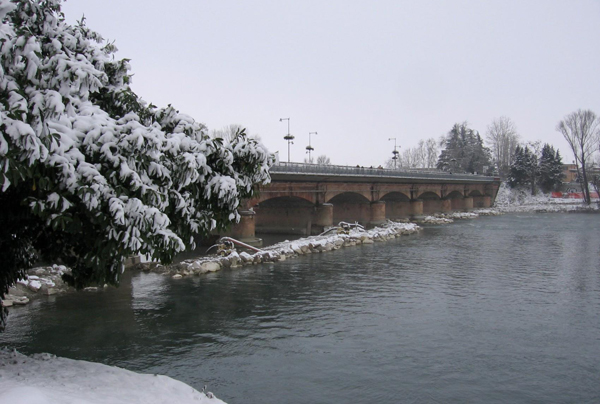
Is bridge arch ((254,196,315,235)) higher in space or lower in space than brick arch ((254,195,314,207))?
lower

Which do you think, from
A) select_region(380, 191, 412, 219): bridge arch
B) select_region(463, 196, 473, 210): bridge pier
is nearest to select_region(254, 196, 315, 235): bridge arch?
select_region(380, 191, 412, 219): bridge arch

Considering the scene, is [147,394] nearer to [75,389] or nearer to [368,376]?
[75,389]

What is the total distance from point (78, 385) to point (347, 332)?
7848mm

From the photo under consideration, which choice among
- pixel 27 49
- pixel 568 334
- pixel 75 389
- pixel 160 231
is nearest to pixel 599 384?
pixel 568 334

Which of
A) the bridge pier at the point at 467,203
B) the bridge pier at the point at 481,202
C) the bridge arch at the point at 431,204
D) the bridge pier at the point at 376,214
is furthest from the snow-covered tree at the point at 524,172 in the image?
the bridge pier at the point at 376,214

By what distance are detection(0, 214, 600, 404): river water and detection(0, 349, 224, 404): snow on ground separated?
164 cm

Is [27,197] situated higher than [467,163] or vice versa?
[467,163]

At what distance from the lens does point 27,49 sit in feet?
22.4

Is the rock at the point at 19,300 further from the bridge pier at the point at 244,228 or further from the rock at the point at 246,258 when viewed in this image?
the bridge pier at the point at 244,228

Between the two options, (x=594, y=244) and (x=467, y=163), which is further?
(x=467, y=163)

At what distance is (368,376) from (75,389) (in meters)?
6.05

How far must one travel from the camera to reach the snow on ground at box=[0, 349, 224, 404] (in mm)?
6746

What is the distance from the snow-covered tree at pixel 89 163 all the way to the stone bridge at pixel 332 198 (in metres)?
20.4

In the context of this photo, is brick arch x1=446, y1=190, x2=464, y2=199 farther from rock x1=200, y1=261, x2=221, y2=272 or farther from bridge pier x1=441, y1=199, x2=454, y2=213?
rock x1=200, y1=261, x2=221, y2=272
